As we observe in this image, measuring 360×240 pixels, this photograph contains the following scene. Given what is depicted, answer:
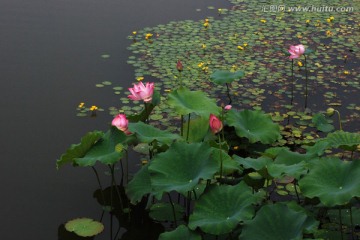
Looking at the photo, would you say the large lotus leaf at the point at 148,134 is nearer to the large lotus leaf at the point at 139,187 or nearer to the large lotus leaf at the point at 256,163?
the large lotus leaf at the point at 139,187

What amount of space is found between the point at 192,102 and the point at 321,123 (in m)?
0.92

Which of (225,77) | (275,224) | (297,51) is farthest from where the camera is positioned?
(297,51)

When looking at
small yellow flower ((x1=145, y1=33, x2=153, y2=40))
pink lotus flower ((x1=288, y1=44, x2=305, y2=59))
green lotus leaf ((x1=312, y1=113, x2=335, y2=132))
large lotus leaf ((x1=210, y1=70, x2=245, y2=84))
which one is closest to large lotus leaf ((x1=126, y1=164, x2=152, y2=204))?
large lotus leaf ((x1=210, y1=70, x2=245, y2=84))

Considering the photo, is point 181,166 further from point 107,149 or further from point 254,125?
point 254,125

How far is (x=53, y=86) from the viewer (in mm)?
3686

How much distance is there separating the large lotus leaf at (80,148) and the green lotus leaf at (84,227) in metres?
0.28

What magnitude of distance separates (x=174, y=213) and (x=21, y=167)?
2.95 ft

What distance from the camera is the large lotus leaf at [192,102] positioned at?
8.41 ft

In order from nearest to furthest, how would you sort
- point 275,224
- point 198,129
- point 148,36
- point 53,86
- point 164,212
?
point 275,224 < point 164,212 < point 198,129 < point 53,86 < point 148,36

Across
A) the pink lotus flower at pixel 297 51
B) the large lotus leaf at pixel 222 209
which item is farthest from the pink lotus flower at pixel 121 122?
the pink lotus flower at pixel 297 51

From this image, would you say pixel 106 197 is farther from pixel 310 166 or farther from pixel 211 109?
pixel 310 166

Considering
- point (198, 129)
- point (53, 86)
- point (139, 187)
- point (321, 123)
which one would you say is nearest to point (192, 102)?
point (198, 129)

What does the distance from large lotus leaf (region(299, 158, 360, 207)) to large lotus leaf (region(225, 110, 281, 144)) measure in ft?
1.92

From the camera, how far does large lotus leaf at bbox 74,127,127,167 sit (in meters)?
2.37
